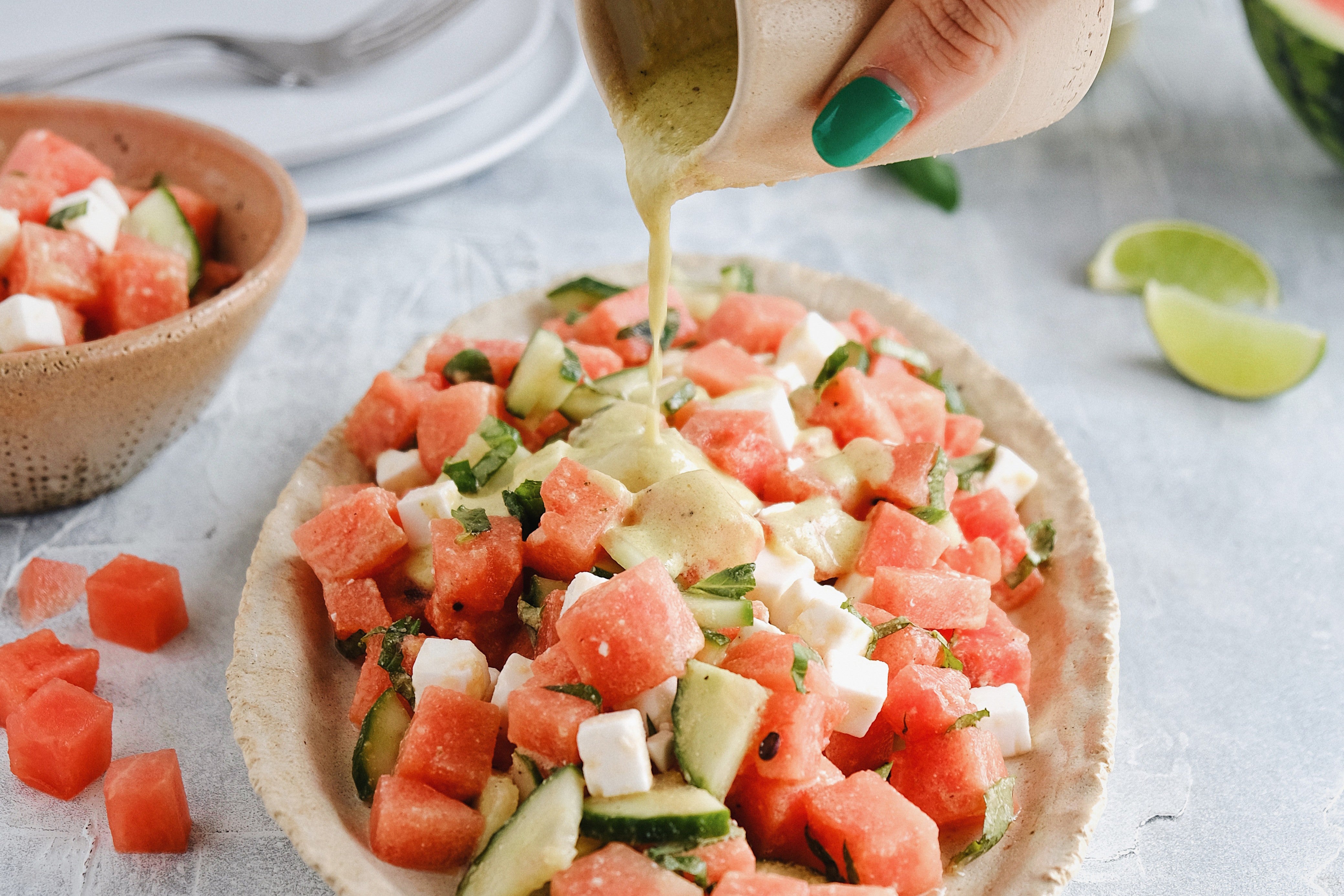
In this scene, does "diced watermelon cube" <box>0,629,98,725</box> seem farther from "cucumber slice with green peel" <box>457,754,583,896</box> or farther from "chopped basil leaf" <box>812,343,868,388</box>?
"chopped basil leaf" <box>812,343,868,388</box>

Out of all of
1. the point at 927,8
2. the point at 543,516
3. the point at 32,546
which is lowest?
the point at 32,546

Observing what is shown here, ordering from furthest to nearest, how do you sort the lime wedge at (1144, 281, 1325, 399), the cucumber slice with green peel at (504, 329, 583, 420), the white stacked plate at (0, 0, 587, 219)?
the white stacked plate at (0, 0, 587, 219), the lime wedge at (1144, 281, 1325, 399), the cucumber slice with green peel at (504, 329, 583, 420)

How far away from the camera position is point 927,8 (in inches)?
72.2

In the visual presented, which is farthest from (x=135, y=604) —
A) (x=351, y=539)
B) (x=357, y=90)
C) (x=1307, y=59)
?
(x=1307, y=59)

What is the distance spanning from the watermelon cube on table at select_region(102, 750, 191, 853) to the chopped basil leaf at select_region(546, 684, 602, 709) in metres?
0.78

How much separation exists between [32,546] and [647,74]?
74.3 inches

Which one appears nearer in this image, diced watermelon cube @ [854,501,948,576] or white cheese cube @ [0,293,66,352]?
diced watermelon cube @ [854,501,948,576]

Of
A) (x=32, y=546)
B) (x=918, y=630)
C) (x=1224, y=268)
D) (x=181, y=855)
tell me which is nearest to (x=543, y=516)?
(x=918, y=630)

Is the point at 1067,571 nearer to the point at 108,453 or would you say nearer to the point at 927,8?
the point at 927,8

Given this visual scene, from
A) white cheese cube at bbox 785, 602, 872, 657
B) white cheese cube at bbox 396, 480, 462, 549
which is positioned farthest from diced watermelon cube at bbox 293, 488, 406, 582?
white cheese cube at bbox 785, 602, 872, 657

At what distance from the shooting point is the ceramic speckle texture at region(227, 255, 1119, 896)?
75.8 inches

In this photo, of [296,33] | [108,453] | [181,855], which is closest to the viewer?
[181,855]

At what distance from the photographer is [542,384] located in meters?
2.72

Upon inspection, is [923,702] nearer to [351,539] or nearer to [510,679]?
[510,679]
